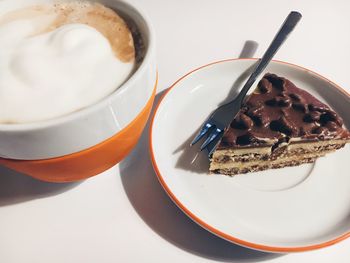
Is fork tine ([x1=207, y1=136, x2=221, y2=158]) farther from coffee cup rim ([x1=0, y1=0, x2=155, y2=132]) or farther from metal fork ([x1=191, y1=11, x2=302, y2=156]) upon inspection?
coffee cup rim ([x1=0, y1=0, x2=155, y2=132])

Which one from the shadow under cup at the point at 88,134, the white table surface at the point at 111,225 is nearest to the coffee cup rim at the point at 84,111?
the shadow under cup at the point at 88,134

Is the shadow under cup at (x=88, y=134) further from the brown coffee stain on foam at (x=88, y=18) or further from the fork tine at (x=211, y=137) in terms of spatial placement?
the fork tine at (x=211, y=137)

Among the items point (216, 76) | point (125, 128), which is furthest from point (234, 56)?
point (125, 128)

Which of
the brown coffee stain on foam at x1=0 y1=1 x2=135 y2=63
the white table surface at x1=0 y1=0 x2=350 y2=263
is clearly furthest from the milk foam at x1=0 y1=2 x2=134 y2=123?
the white table surface at x1=0 y1=0 x2=350 y2=263

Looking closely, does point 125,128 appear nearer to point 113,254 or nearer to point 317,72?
point 113,254

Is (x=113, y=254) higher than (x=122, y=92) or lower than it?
lower

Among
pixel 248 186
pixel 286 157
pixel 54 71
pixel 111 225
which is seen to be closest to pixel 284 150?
pixel 286 157
